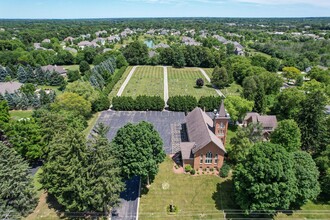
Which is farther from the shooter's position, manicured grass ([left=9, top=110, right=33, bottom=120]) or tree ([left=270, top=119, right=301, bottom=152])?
manicured grass ([left=9, top=110, right=33, bottom=120])

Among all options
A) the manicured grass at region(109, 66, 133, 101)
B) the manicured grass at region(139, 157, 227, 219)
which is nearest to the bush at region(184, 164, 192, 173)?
the manicured grass at region(139, 157, 227, 219)

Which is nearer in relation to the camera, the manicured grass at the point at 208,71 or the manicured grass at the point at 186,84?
the manicured grass at the point at 186,84

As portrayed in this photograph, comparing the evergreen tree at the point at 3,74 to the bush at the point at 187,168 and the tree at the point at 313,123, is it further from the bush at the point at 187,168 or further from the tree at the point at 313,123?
the tree at the point at 313,123

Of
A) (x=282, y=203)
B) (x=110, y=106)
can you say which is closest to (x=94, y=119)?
(x=110, y=106)

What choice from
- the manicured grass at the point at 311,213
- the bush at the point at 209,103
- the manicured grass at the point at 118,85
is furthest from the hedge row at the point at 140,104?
the manicured grass at the point at 311,213

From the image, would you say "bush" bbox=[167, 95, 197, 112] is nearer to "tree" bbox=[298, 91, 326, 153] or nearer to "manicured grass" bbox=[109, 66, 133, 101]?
"manicured grass" bbox=[109, 66, 133, 101]

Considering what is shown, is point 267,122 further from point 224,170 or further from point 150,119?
point 150,119
